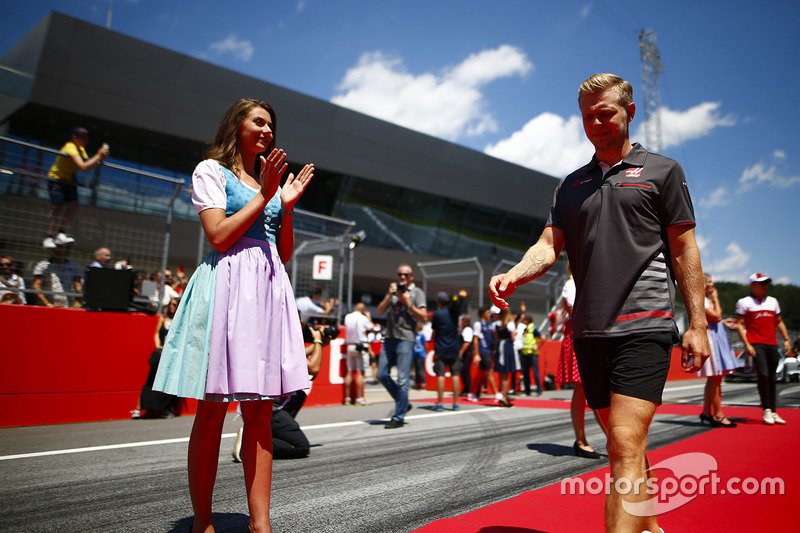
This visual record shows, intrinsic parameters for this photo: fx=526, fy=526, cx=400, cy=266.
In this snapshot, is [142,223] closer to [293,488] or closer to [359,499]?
[293,488]

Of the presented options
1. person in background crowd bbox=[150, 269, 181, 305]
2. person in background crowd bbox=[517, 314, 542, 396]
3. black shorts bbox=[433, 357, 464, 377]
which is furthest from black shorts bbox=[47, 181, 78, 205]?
person in background crowd bbox=[517, 314, 542, 396]

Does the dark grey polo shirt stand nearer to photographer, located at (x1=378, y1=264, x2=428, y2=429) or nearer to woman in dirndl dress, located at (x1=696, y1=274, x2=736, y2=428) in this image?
photographer, located at (x1=378, y1=264, x2=428, y2=429)

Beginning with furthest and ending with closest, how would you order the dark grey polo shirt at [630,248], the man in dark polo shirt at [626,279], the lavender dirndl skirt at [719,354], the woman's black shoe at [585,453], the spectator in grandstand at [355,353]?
the spectator in grandstand at [355,353] → the lavender dirndl skirt at [719,354] → the woman's black shoe at [585,453] → the dark grey polo shirt at [630,248] → the man in dark polo shirt at [626,279]

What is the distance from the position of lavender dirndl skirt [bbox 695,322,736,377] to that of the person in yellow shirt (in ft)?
25.6

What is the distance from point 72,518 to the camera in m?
2.67

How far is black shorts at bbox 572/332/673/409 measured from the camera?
1.89 metres

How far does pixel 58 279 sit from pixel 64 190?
1.10 meters

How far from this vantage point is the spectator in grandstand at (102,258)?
677cm

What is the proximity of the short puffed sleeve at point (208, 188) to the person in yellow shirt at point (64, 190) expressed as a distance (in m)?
4.92

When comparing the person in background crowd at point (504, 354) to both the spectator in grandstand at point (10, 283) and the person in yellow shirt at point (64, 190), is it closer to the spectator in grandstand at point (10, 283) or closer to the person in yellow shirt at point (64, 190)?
the person in yellow shirt at point (64, 190)

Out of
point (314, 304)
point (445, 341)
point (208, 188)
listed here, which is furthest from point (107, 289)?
point (208, 188)

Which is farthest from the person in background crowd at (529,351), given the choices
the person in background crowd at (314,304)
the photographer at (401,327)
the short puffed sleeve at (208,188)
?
the short puffed sleeve at (208,188)

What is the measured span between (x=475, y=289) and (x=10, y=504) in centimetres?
1475

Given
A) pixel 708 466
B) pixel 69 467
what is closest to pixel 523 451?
pixel 708 466
